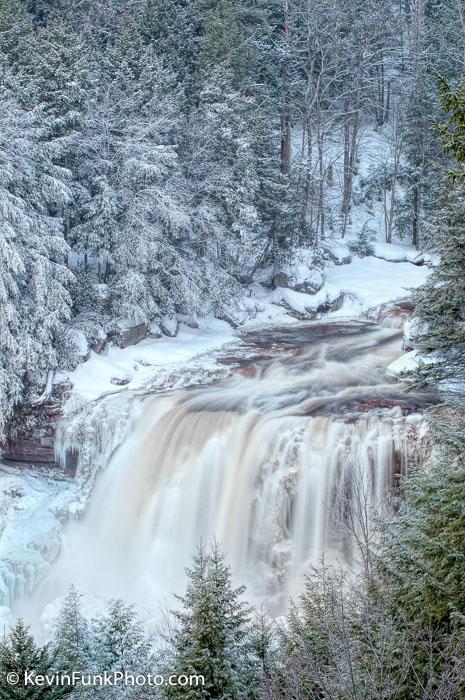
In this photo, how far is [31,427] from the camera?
16.9 metres

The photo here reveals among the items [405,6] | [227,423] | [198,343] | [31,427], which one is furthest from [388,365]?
[405,6]

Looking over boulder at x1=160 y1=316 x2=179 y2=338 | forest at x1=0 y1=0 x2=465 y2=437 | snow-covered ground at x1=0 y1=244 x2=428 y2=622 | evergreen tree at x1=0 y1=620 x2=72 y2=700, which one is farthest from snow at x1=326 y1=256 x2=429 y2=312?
evergreen tree at x1=0 y1=620 x2=72 y2=700

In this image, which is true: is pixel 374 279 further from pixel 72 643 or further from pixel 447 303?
pixel 72 643

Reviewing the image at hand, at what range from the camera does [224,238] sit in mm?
22359

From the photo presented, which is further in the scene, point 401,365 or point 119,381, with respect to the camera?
point 119,381

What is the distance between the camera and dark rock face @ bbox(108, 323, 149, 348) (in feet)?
65.4

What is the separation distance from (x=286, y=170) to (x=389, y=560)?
2518cm

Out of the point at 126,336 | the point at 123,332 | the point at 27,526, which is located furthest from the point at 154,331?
the point at 27,526

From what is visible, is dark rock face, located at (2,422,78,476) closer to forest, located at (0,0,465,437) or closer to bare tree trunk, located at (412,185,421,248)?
forest, located at (0,0,465,437)

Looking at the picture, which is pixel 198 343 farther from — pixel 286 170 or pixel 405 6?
pixel 405 6

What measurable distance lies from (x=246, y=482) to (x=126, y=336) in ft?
27.0

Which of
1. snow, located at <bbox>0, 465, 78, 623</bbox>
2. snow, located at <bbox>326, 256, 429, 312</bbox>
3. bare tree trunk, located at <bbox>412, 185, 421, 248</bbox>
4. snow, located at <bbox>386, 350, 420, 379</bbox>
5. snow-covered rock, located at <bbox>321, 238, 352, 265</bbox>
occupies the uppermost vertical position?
bare tree trunk, located at <bbox>412, 185, 421, 248</bbox>

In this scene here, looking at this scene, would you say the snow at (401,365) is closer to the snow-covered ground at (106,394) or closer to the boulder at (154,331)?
the snow-covered ground at (106,394)

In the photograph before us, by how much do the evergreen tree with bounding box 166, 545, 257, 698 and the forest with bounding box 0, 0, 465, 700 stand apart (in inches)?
1.1
